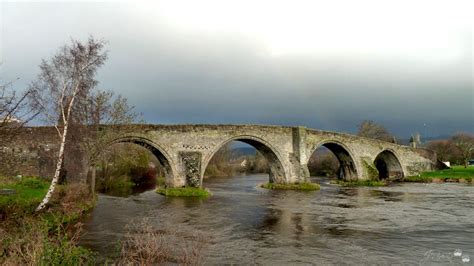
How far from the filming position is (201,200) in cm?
2725

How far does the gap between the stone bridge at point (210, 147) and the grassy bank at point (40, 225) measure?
313 centimetres

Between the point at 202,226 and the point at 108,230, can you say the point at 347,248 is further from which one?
the point at 108,230

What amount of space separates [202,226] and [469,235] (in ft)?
34.4

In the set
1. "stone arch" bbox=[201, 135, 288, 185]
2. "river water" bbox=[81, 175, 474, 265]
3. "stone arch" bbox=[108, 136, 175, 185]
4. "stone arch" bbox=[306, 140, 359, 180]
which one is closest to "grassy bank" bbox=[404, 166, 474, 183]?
"stone arch" bbox=[306, 140, 359, 180]

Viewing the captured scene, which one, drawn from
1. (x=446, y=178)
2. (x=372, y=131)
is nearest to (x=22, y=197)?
(x=446, y=178)

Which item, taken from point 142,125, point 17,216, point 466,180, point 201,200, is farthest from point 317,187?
point 17,216

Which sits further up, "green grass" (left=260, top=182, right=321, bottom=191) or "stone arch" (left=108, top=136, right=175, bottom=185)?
"stone arch" (left=108, top=136, right=175, bottom=185)

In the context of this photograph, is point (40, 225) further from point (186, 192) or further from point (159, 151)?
point (159, 151)

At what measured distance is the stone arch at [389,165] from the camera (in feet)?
183

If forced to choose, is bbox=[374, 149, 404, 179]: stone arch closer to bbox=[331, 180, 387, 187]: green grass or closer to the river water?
bbox=[331, 180, 387, 187]: green grass

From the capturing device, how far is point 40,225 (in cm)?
978

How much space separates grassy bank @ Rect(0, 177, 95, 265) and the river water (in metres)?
0.99

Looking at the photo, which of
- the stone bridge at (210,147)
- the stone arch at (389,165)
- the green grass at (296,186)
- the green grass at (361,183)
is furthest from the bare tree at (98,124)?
the stone arch at (389,165)

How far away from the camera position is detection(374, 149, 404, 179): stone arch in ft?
183
